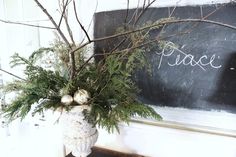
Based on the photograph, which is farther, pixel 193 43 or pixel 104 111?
pixel 193 43

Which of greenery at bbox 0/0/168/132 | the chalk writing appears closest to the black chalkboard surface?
the chalk writing

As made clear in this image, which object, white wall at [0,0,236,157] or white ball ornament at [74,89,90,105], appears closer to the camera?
white ball ornament at [74,89,90,105]

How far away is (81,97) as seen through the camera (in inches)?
33.5

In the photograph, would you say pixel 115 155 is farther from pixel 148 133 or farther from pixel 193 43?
pixel 193 43

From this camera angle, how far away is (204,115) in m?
1.01

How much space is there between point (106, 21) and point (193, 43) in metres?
0.41

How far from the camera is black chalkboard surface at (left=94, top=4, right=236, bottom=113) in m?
0.93

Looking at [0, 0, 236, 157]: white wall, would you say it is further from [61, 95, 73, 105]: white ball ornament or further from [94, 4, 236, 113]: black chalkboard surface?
[61, 95, 73, 105]: white ball ornament

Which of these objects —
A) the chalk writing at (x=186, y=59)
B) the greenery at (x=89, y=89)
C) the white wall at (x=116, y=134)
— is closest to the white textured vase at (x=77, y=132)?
the greenery at (x=89, y=89)

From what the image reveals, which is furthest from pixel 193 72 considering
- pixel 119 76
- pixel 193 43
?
pixel 119 76

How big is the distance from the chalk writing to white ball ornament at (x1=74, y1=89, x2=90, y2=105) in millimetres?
361

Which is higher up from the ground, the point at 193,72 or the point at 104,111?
the point at 193,72

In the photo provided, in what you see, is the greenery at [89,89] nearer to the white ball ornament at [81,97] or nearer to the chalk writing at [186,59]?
the white ball ornament at [81,97]

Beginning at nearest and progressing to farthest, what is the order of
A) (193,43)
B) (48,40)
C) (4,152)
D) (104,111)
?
(104,111), (193,43), (48,40), (4,152)
